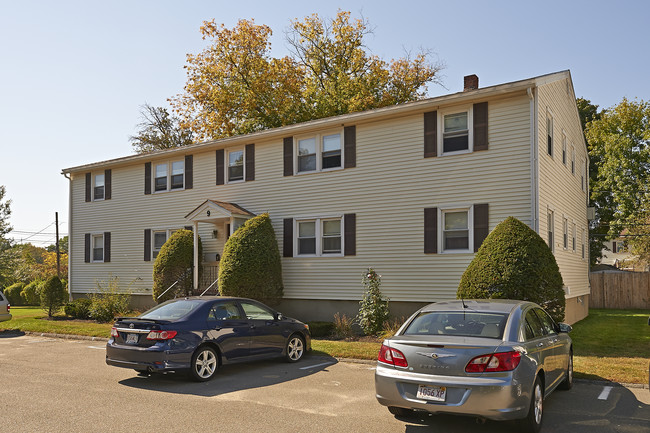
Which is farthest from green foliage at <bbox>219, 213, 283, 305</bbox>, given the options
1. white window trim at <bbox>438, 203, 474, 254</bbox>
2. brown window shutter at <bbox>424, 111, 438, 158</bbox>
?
brown window shutter at <bbox>424, 111, 438, 158</bbox>

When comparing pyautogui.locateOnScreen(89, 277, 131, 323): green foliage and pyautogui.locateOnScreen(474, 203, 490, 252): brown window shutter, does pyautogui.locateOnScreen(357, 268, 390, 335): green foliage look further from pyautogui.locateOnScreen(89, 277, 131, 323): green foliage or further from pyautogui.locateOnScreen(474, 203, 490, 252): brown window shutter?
pyautogui.locateOnScreen(89, 277, 131, 323): green foliage

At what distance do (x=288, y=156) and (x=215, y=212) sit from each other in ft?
10.5

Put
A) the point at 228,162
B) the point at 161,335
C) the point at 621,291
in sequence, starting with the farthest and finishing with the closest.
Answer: the point at 621,291, the point at 228,162, the point at 161,335

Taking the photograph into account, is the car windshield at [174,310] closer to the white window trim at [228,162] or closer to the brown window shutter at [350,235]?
the brown window shutter at [350,235]

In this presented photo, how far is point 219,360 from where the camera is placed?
9.77 meters

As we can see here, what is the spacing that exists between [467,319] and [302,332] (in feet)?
17.6

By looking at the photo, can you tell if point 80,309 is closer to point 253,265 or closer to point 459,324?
point 253,265

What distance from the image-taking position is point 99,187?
2488 cm

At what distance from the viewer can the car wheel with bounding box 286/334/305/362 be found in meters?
11.2

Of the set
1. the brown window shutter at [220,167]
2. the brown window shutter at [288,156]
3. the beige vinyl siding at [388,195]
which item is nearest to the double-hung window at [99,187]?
the beige vinyl siding at [388,195]

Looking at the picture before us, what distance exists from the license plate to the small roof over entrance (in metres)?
13.5

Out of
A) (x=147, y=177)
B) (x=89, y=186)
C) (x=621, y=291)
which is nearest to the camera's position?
(x=147, y=177)

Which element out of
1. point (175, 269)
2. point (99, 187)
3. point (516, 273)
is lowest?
point (175, 269)

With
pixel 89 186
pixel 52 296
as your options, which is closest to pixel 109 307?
pixel 52 296
